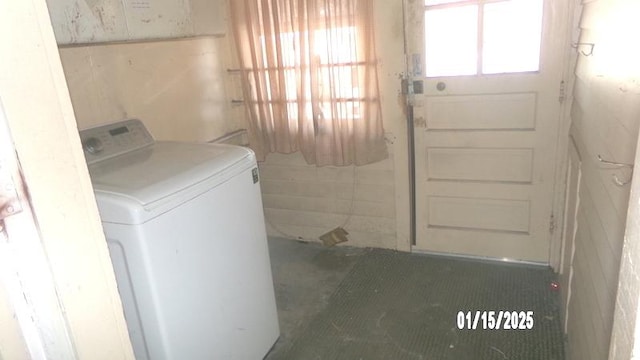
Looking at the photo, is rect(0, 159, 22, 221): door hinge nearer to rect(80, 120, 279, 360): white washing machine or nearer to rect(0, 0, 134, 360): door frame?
rect(0, 0, 134, 360): door frame

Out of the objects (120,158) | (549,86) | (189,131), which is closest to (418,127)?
(549,86)

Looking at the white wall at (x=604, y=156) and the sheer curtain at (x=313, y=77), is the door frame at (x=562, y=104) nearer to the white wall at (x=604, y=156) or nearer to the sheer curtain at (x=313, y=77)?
the sheer curtain at (x=313, y=77)

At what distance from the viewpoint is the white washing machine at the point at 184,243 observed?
1400 mm

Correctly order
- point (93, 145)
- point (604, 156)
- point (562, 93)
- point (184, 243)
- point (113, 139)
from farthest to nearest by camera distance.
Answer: point (562, 93)
point (113, 139)
point (93, 145)
point (184, 243)
point (604, 156)

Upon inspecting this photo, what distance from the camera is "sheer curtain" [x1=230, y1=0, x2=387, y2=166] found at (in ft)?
8.18

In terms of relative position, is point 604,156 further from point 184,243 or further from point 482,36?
point 482,36

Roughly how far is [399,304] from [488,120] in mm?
1145

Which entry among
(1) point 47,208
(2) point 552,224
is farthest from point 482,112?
(1) point 47,208

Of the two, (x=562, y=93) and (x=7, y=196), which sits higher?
(x=7, y=196)

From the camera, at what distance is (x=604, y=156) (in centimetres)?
113

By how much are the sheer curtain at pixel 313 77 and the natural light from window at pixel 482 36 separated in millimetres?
364

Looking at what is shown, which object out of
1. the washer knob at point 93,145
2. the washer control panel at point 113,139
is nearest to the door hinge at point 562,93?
the washer control panel at point 113,139

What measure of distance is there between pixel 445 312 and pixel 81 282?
201 cm

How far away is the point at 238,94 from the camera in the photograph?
297cm
